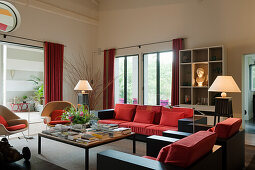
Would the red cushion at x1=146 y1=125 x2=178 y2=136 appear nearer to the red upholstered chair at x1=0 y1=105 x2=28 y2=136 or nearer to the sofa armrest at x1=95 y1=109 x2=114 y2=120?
the sofa armrest at x1=95 y1=109 x2=114 y2=120

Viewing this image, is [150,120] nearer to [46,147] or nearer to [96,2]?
[46,147]

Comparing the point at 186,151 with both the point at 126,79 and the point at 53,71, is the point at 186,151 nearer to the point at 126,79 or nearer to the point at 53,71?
the point at 53,71

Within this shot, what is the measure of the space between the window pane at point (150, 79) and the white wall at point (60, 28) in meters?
2.21

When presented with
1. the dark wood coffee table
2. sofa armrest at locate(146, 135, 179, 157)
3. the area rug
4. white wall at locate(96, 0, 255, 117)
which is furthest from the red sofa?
the dark wood coffee table

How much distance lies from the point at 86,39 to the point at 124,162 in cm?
619

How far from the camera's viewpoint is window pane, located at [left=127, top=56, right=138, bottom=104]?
22.6 feet

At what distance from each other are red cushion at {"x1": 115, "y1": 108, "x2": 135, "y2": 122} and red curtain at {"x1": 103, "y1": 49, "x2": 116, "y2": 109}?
1.74m

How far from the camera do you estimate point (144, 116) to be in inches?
193

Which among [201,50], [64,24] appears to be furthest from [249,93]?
[64,24]

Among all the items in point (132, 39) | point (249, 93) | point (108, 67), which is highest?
point (132, 39)

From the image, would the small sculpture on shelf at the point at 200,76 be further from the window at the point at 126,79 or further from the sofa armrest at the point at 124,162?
the sofa armrest at the point at 124,162

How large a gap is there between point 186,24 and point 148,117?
2737 millimetres

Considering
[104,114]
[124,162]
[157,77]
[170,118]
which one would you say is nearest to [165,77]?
[157,77]

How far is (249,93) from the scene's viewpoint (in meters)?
8.03
